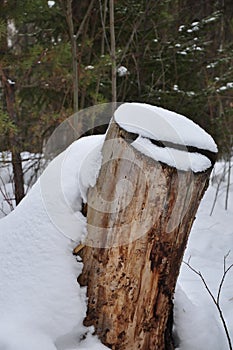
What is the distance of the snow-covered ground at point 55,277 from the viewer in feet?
5.11

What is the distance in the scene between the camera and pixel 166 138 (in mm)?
1589

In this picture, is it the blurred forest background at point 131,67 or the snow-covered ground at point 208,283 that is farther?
the blurred forest background at point 131,67

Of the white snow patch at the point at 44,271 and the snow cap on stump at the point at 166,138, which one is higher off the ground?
the snow cap on stump at the point at 166,138

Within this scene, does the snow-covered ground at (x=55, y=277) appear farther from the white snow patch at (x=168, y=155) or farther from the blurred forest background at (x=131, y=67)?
the blurred forest background at (x=131, y=67)

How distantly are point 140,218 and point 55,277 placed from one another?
444 mm

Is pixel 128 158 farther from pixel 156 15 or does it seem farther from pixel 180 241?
pixel 156 15

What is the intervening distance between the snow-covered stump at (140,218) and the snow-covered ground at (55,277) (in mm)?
81

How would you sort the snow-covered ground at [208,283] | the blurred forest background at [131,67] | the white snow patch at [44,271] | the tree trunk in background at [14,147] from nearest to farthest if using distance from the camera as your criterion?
the white snow patch at [44,271], the snow-covered ground at [208,283], the tree trunk in background at [14,147], the blurred forest background at [131,67]

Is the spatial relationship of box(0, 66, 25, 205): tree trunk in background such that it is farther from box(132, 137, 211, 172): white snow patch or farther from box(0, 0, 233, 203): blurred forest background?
box(132, 137, 211, 172): white snow patch

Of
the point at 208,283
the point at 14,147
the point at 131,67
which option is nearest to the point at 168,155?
the point at 208,283

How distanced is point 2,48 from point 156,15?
2.13 metres

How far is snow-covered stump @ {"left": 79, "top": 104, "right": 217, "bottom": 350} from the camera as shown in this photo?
159 cm

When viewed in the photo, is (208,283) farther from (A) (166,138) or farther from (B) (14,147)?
(B) (14,147)

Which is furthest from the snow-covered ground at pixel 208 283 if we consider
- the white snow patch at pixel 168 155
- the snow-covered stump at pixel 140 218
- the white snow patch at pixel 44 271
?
the white snow patch at pixel 168 155
